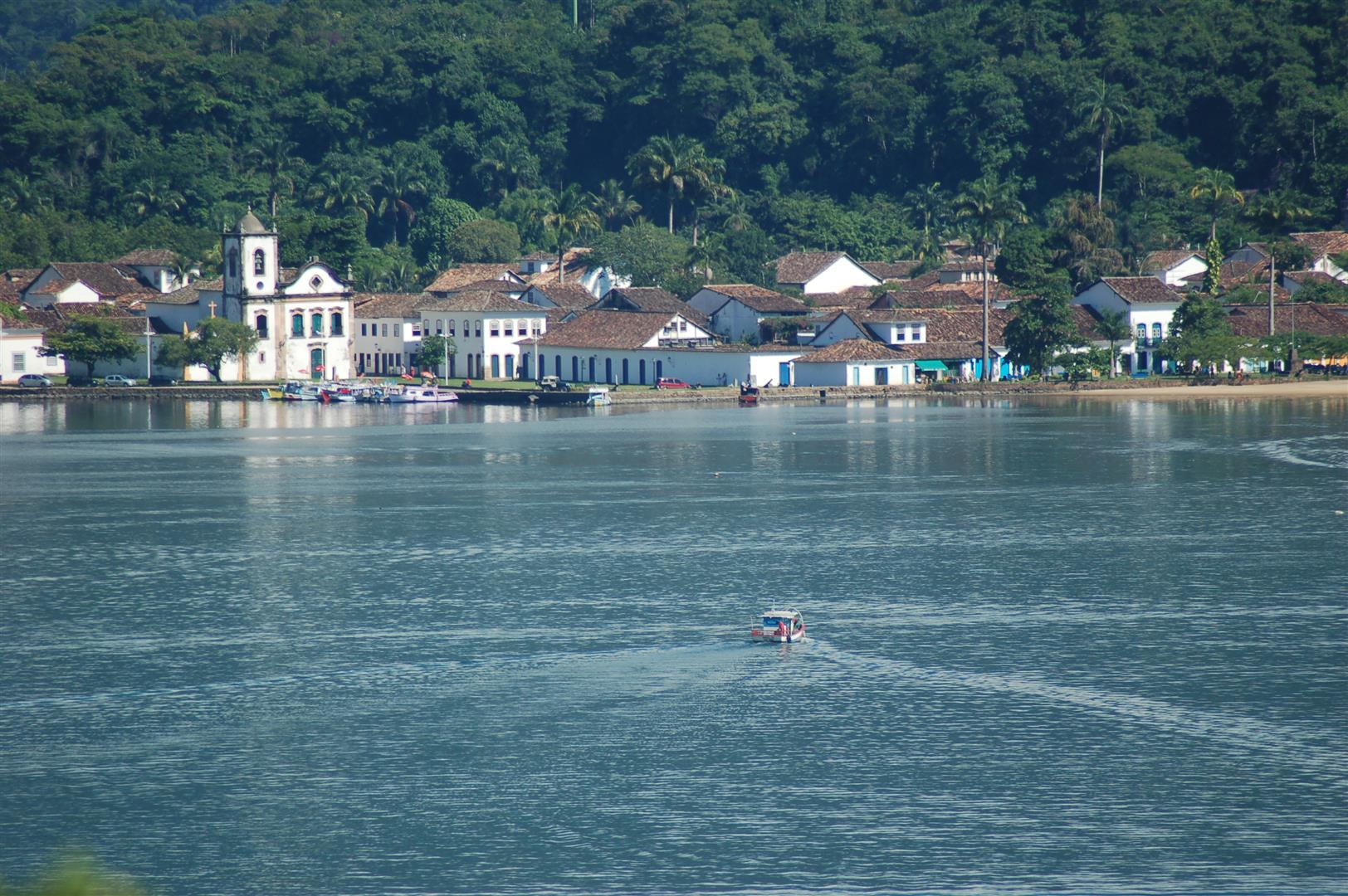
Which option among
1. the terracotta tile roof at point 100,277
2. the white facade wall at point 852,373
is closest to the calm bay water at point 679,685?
the white facade wall at point 852,373

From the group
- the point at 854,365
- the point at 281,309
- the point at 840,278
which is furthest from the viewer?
the point at 840,278

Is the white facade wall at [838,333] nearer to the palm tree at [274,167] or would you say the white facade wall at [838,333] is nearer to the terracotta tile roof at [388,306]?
the terracotta tile roof at [388,306]

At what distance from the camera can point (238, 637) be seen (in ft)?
114

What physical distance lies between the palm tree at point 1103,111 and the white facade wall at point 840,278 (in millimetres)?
23258

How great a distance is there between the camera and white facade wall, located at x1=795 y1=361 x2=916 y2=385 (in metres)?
98.8

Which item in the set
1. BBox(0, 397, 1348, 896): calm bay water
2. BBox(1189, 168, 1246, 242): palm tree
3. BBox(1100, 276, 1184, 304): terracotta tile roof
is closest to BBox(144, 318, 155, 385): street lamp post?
BBox(0, 397, 1348, 896): calm bay water

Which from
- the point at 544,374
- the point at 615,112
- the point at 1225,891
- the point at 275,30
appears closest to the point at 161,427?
the point at 544,374

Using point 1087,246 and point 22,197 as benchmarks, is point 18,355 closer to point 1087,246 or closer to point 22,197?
point 22,197

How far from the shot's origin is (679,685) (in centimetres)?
3025

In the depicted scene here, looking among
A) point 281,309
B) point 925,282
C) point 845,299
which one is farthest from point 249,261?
point 925,282

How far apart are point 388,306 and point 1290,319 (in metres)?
54.0

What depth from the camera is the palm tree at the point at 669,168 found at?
129250 millimetres

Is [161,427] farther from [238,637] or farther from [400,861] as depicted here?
[400,861]

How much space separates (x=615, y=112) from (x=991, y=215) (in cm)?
6174
